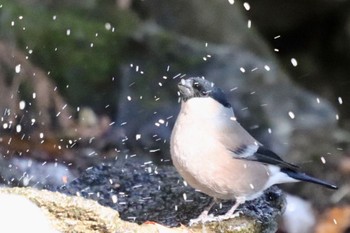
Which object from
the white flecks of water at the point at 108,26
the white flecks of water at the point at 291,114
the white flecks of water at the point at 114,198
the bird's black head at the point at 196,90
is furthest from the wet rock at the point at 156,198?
the white flecks of water at the point at 108,26

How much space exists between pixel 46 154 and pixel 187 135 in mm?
1253

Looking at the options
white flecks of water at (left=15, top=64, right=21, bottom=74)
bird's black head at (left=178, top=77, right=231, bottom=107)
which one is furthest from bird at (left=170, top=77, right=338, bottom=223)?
white flecks of water at (left=15, top=64, right=21, bottom=74)

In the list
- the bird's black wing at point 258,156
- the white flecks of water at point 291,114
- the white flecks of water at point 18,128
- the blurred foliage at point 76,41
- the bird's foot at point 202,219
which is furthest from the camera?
the blurred foliage at point 76,41

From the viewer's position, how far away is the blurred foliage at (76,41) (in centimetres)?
281

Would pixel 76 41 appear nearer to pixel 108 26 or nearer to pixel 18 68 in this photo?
pixel 108 26

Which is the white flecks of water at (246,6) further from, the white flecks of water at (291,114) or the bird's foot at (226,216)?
the bird's foot at (226,216)

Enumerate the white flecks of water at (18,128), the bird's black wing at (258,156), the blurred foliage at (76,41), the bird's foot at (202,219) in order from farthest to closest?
the blurred foliage at (76,41)
the white flecks of water at (18,128)
the bird's black wing at (258,156)
the bird's foot at (202,219)

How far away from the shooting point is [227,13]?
8.93 ft

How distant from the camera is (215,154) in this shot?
1.31 meters

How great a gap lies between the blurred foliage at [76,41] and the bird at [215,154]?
4.83 ft

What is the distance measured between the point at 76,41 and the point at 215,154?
5.36 feet

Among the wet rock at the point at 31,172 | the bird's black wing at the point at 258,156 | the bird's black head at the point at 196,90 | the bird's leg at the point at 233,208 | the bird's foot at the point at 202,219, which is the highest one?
the bird's black head at the point at 196,90

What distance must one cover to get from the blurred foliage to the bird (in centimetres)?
147

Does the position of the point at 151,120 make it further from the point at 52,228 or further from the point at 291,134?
the point at 52,228
